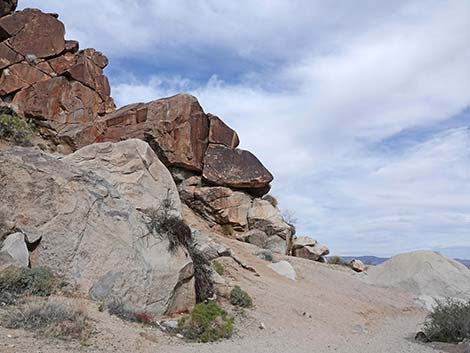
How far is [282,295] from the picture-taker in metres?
17.4

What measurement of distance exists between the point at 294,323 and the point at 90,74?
25283 millimetres

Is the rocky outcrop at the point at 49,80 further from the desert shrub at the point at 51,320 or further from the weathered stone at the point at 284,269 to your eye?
the desert shrub at the point at 51,320

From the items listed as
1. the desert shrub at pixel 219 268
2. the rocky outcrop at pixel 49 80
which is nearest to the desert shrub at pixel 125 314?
the desert shrub at pixel 219 268

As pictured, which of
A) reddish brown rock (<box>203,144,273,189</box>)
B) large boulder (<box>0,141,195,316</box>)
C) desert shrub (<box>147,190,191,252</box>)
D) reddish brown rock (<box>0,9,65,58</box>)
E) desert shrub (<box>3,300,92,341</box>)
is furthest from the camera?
reddish brown rock (<box>0,9,65,58</box>)

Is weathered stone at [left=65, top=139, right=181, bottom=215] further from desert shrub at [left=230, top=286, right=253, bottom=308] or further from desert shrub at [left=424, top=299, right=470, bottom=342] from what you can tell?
desert shrub at [left=424, top=299, right=470, bottom=342]

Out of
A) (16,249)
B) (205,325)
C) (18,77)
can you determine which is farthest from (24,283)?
(18,77)

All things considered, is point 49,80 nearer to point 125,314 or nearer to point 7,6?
point 7,6

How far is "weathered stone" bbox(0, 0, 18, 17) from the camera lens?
3131 cm

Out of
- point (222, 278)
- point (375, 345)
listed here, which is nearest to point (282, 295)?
point (222, 278)

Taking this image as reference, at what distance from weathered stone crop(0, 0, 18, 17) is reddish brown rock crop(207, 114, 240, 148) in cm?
1617

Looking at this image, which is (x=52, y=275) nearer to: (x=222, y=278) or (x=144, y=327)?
(x=144, y=327)

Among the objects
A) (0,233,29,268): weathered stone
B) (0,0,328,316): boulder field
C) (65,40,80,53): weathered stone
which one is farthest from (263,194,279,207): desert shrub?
(0,233,29,268): weathered stone

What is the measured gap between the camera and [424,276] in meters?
29.3

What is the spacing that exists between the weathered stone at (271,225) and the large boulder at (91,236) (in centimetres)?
1711
